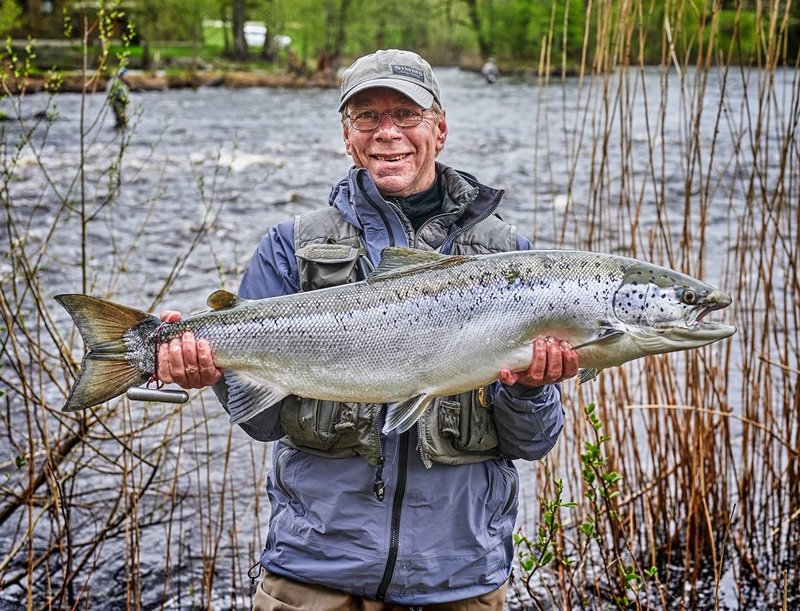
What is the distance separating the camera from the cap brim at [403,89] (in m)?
3.12

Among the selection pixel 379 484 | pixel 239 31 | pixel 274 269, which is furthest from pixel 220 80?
pixel 379 484

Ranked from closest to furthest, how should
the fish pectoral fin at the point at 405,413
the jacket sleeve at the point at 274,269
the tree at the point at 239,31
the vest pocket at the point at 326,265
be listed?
the fish pectoral fin at the point at 405,413 < the vest pocket at the point at 326,265 < the jacket sleeve at the point at 274,269 < the tree at the point at 239,31

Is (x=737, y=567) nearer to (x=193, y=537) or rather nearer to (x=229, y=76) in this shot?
(x=193, y=537)

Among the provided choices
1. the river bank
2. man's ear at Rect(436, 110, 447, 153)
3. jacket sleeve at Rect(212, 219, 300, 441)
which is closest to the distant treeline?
the river bank

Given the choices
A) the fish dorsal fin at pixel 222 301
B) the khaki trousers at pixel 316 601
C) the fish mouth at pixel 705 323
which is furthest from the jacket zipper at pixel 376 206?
the khaki trousers at pixel 316 601

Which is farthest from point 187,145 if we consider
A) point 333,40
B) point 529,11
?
point 529,11

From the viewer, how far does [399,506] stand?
2.90 m

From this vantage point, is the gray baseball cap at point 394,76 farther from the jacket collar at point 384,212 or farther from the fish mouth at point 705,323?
the fish mouth at point 705,323

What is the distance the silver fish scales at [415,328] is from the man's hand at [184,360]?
0.03m

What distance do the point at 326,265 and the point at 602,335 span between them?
0.87m

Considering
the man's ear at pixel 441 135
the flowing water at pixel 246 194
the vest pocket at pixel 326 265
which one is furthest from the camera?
the flowing water at pixel 246 194

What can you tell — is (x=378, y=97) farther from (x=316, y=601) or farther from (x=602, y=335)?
(x=316, y=601)

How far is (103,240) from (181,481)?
6.93 metres

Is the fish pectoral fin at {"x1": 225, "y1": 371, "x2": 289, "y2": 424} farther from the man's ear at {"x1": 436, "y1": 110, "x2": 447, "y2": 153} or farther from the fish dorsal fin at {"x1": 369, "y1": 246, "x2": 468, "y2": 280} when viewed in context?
the man's ear at {"x1": 436, "y1": 110, "x2": 447, "y2": 153}
